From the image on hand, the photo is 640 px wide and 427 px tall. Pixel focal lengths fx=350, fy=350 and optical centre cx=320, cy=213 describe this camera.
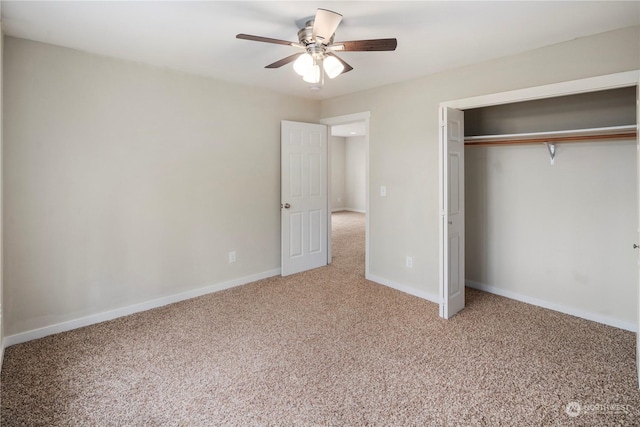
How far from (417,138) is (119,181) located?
117 inches

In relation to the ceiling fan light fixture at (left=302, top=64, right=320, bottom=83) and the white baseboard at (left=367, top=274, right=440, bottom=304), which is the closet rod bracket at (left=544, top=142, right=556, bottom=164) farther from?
the ceiling fan light fixture at (left=302, top=64, right=320, bottom=83)

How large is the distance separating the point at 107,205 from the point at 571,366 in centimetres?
388

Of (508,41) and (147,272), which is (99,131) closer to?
(147,272)

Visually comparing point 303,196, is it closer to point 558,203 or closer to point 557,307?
point 558,203

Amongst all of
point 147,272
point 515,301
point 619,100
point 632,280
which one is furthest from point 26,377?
point 619,100

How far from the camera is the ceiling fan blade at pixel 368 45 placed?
2115mm

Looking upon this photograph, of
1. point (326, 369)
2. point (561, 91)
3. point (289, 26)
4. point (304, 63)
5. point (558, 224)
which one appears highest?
point (289, 26)

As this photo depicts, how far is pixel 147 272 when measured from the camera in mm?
3430

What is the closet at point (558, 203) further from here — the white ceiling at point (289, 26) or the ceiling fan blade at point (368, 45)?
the ceiling fan blade at point (368, 45)

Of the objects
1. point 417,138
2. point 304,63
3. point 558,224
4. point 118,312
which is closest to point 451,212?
point 417,138

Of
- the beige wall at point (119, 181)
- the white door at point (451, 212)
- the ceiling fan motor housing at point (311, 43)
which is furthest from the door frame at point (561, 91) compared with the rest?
the beige wall at point (119, 181)

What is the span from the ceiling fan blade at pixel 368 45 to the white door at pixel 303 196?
223cm

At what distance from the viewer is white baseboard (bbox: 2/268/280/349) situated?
2.78 m

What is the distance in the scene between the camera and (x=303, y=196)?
15.4 ft
